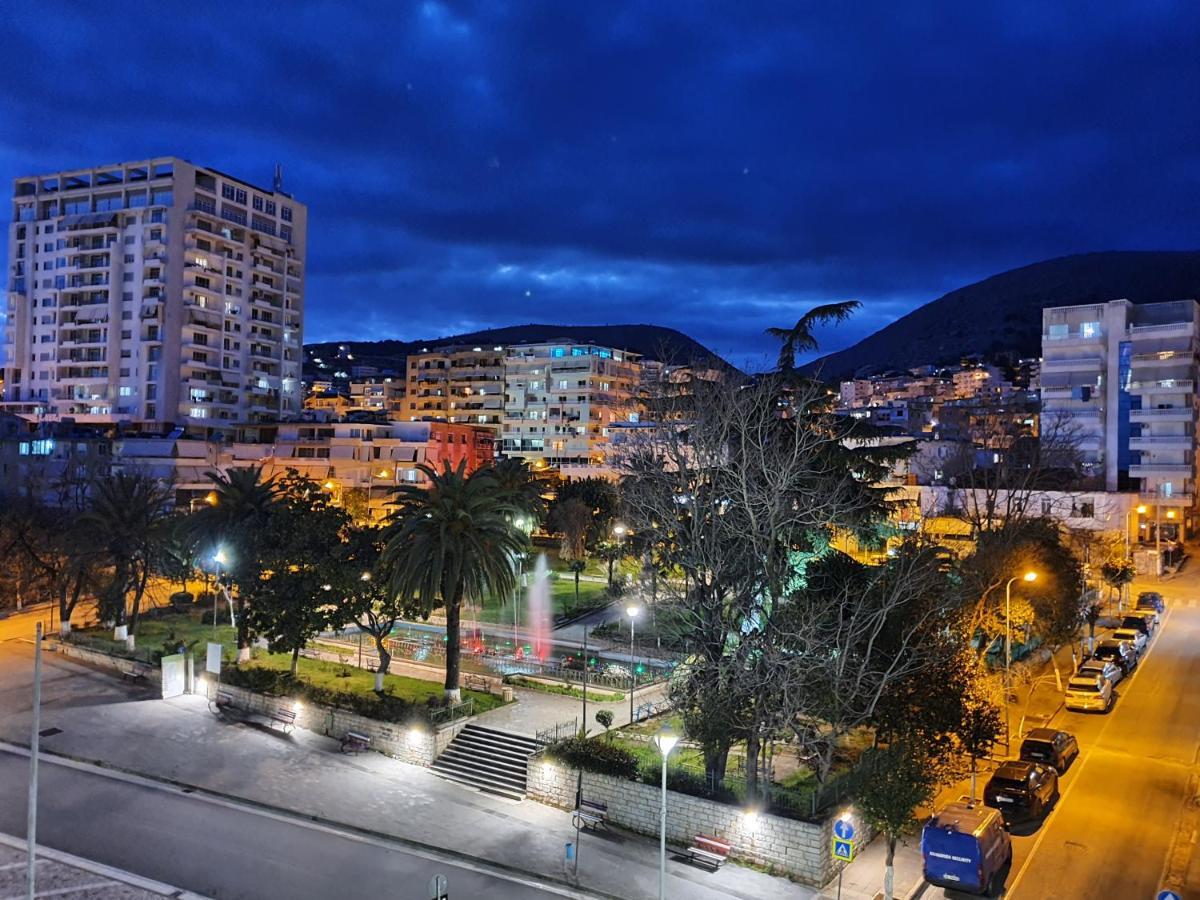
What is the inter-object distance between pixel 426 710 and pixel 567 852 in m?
9.96

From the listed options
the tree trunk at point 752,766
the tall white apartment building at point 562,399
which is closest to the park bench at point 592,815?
the tree trunk at point 752,766

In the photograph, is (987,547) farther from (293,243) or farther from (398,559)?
(293,243)

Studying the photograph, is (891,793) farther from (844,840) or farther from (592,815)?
(592,815)

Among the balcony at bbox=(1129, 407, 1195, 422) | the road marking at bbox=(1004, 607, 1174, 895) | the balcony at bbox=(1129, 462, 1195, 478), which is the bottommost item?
the road marking at bbox=(1004, 607, 1174, 895)

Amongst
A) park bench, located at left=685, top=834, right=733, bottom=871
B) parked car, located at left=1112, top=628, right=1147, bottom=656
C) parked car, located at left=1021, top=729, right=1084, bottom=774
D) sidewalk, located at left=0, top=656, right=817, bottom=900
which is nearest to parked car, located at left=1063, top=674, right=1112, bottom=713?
parked car, located at left=1021, top=729, right=1084, bottom=774

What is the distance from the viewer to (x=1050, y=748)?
23422 mm

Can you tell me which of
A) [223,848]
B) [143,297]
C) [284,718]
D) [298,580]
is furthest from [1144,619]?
[143,297]

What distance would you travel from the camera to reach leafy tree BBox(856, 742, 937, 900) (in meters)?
16.8

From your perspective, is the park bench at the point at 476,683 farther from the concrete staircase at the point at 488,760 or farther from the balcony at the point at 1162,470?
the balcony at the point at 1162,470

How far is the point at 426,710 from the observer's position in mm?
26406

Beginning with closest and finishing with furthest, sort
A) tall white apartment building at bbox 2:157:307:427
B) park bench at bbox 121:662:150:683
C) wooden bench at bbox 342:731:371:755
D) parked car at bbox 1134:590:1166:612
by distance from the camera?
wooden bench at bbox 342:731:371:755, park bench at bbox 121:662:150:683, parked car at bbox 1134:590:1166:612, tall white apartment building at bbox 2:157:307:427

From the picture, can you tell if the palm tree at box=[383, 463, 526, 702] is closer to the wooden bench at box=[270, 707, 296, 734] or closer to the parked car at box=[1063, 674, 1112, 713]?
the wooden bench at box=[270, 707, 296, 734]

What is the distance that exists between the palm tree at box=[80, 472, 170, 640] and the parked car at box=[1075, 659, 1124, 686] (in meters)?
39.7

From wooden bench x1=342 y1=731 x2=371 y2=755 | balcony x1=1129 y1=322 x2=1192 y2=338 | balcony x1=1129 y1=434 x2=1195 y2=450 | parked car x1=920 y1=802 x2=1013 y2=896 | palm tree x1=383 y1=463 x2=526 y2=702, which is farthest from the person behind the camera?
balcony x1=1129 y1=322 x2=1192 y2=338
